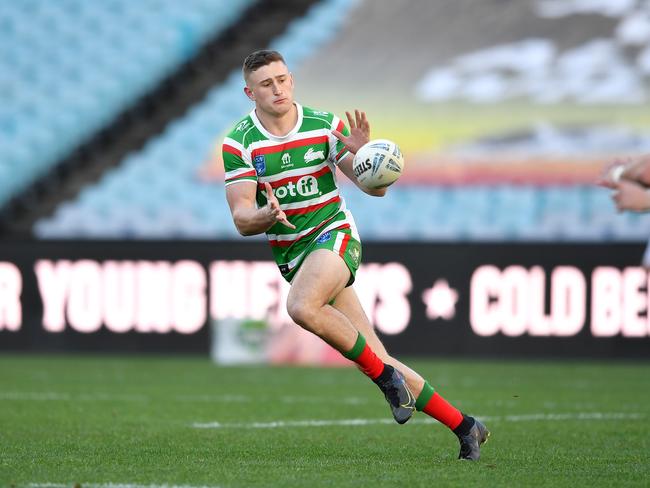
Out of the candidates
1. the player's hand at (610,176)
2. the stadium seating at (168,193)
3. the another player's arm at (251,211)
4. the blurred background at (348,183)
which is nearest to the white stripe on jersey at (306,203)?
the another player's arm at (251,211)

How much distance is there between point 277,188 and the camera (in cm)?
658

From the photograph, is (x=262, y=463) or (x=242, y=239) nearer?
(x=262, y=463)

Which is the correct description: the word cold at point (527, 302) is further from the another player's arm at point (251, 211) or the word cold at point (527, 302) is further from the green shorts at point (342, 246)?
the another player's arm at point (251, 211)

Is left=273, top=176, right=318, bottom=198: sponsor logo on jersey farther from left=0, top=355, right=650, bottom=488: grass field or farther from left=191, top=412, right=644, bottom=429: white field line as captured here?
left=191, top=412, right=644, bottom=429: white field line

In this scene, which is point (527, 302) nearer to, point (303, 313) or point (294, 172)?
point (294, 172)

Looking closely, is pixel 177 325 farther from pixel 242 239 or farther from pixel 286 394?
pixel 286 394

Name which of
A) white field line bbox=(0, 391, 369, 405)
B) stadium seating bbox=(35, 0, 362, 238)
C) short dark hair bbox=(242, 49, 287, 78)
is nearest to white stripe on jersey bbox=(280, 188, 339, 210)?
short dark hair bbox=(242, 49, 287, 78)

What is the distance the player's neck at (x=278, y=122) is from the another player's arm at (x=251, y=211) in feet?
1.03

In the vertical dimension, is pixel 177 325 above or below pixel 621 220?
below

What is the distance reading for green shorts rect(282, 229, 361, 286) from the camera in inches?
255

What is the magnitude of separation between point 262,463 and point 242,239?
342 inches

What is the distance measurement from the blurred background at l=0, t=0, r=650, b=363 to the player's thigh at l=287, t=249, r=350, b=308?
Result: 7749 mm

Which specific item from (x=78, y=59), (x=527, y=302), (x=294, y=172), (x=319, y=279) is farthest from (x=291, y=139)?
(x=78, y=59)

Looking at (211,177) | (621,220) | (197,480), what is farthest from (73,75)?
(197,480)
